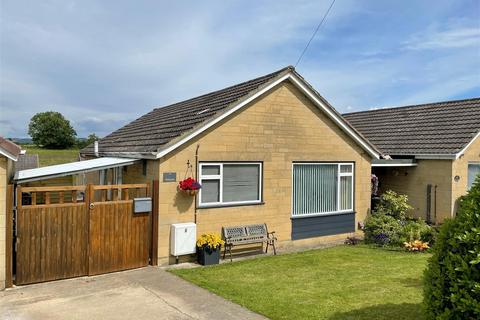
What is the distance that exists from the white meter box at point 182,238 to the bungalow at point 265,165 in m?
0.21

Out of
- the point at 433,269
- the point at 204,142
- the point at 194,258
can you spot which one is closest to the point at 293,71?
the point at 204,142

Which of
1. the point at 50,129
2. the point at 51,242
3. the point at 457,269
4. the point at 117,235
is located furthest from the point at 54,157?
the point at 50,129

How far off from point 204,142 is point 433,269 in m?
7.31

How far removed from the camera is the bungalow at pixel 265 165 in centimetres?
1080

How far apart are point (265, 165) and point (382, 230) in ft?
16.3

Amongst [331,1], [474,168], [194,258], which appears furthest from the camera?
[474,168]

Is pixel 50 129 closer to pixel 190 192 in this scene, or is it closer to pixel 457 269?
pixel 190 192

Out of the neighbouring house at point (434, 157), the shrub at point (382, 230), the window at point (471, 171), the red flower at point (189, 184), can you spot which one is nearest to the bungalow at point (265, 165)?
the red flower at point (189, 184)

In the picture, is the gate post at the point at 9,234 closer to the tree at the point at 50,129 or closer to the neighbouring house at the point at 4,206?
the neighbouring house at the point at 4,206

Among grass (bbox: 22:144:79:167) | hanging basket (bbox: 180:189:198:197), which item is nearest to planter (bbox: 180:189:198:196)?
hanging basket (bbox: 180:189:198:197)

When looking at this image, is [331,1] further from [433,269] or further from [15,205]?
[15,205]

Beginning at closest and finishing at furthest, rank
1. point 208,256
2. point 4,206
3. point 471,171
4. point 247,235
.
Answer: point 4,206 < point 208,256 < point 247,235 < point 471,171

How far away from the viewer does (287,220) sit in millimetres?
12758

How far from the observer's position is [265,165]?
1227 centimetres
